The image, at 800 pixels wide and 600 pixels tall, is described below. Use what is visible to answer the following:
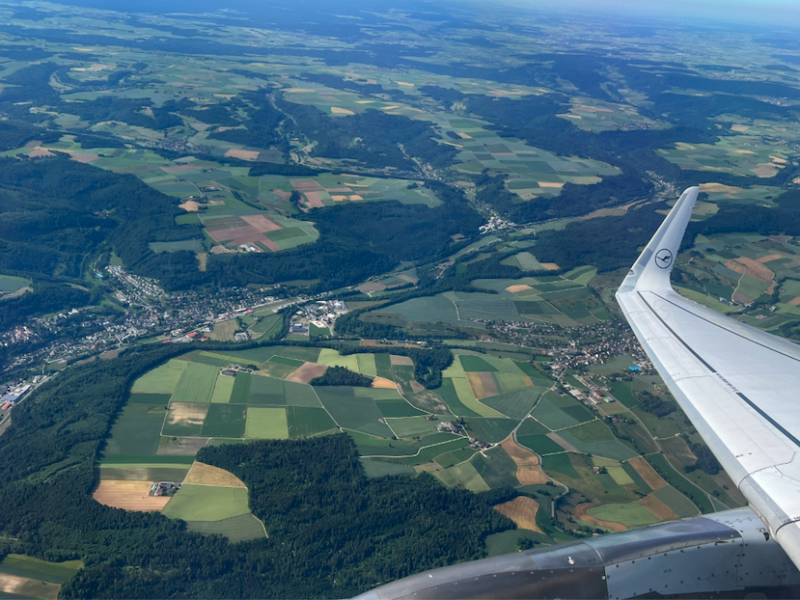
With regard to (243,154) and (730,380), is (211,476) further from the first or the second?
(243,154)

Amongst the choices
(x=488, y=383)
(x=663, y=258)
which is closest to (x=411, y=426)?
(x=488, y=383)

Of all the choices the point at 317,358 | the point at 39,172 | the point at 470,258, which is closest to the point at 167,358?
the point at 317,358

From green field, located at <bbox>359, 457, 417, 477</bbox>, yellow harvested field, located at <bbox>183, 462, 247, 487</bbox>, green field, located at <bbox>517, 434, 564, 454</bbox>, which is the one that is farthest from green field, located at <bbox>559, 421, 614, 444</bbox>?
yellow harvested field, located at <bbox>183, 462, 247, 487</bbox>

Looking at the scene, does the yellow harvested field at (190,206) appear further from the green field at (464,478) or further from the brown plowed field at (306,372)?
the green field at (464,478)

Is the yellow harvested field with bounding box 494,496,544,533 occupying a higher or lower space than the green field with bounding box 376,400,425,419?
higher

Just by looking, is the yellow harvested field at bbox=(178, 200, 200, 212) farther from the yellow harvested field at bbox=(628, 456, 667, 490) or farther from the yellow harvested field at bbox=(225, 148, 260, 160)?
the yellow harvested field at bbox=(628, 456, 667, 490)

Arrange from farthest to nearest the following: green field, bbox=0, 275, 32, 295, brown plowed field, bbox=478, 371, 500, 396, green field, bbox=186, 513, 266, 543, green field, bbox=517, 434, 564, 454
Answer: green field, bbox=0, 275, 32, 295 → brown plowed field, bbox=478, 371, 500, 396 → green field, bbox=517, 434, 564, 454 → green field, bbox=186, 513, 266, 543
